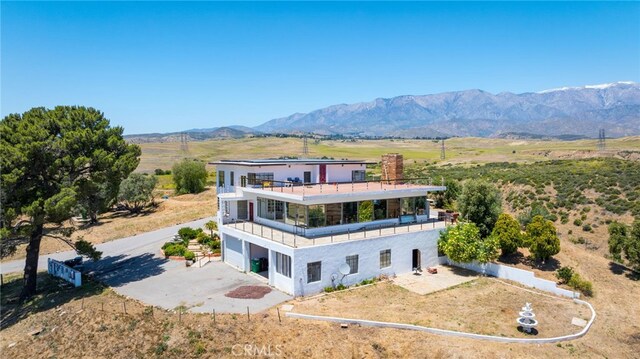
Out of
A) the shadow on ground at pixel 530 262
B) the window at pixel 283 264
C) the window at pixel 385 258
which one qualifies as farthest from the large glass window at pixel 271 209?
the shadow on ground at pixel 530 262

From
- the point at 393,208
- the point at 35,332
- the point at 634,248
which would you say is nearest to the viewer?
the point at 35,332

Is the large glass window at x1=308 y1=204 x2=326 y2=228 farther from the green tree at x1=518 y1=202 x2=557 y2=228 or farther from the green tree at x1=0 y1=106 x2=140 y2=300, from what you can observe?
the green tree at x1=518 y1=202 x2=557 y2=228

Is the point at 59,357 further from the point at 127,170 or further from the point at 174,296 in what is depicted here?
the point at 127,170

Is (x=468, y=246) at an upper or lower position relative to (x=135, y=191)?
lower

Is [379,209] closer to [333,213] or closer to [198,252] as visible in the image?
[333,213]

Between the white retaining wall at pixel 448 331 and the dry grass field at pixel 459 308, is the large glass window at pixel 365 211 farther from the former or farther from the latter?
the white retaining wall at pixel 448 331

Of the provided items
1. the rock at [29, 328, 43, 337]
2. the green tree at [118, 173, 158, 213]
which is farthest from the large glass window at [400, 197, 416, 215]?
the green tree at [118, 173, 158, 213]

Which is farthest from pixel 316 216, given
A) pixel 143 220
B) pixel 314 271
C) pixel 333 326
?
pixel 143 220
